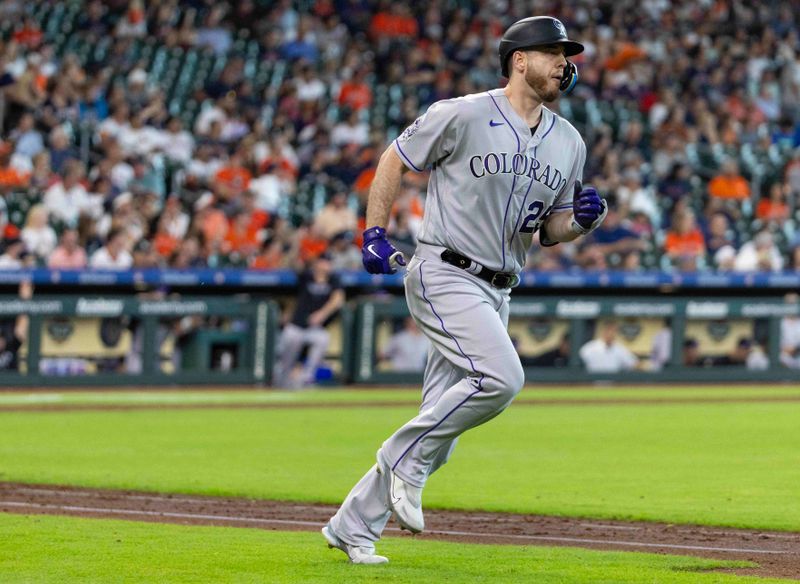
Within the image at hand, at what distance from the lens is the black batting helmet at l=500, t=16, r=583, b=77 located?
5.80 meters

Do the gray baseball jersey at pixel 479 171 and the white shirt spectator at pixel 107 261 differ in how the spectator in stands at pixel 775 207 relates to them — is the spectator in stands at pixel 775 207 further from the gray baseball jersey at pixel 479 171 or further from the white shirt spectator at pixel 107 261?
the gray baseball jersey at pixel 479 171

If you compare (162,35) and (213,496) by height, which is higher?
(162,35)

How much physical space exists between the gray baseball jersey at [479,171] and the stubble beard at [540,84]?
124 mm

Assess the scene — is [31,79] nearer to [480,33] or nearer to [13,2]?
[13,2]

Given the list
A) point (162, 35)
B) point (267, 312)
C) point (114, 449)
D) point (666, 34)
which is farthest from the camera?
point (666, 34)

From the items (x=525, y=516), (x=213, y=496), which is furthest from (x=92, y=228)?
(x=525, y=516)

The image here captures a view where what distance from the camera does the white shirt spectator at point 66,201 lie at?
16891 millimetres

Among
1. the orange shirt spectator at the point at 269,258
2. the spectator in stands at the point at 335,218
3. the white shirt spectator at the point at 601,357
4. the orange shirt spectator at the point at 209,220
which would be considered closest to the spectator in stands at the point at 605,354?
the white shirt spectator at the point at 601,357

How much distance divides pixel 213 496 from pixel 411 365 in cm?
1061

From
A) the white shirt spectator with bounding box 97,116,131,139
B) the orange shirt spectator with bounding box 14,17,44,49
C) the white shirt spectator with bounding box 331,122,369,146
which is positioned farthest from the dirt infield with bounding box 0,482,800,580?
the white shirt spectator with bounding box 331,122,369,146

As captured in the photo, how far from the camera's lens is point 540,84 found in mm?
5867

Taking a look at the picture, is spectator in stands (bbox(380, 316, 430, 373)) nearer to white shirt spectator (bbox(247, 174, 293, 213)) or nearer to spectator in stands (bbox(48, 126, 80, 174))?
white shirt spectator (bbox(247, 174, 293, 213))

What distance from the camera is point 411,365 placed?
19.0 meters

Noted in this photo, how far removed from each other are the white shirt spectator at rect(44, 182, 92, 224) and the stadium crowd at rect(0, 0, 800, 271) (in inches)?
A: 0.9
